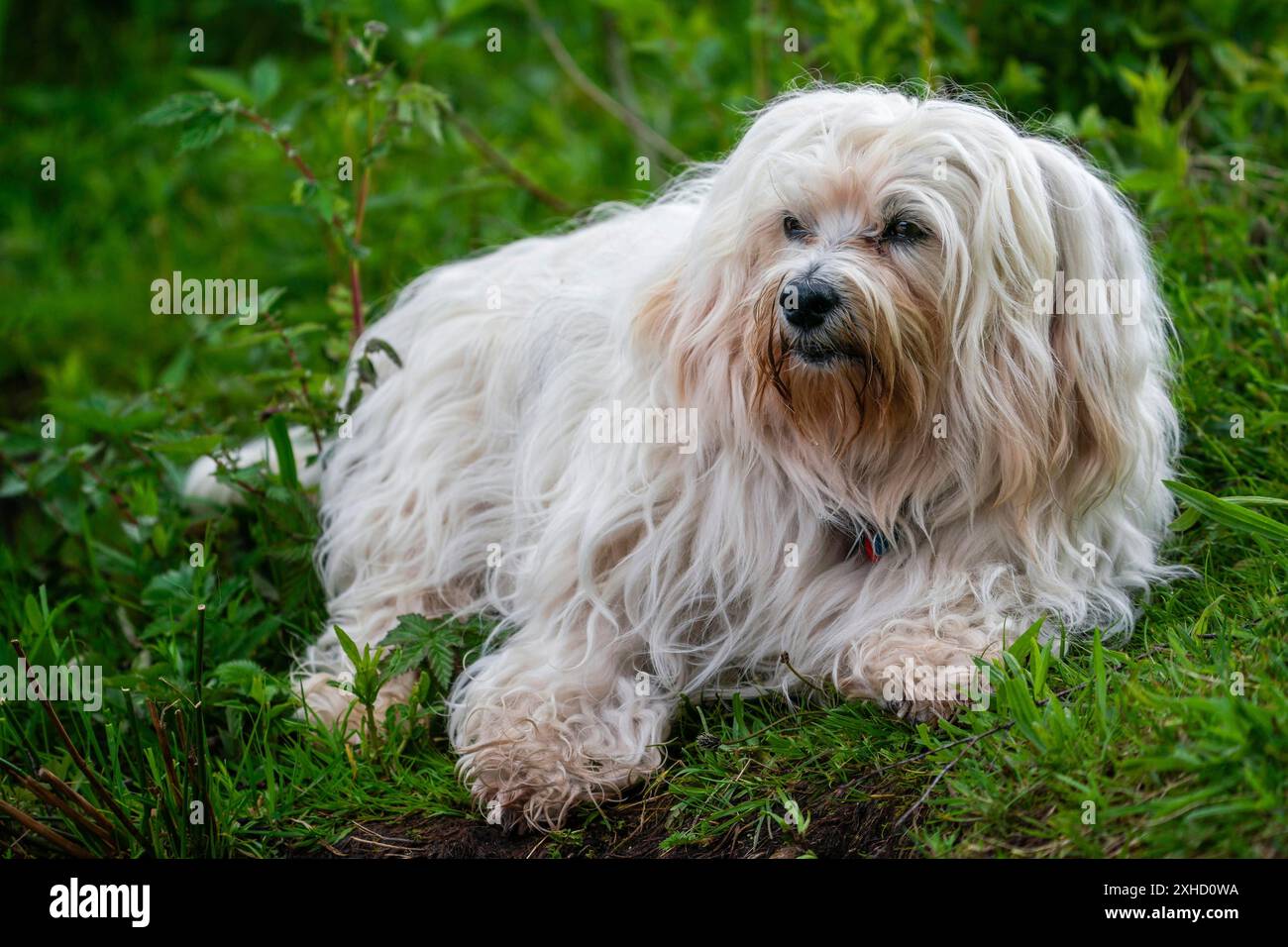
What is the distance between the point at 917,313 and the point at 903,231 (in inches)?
7.6

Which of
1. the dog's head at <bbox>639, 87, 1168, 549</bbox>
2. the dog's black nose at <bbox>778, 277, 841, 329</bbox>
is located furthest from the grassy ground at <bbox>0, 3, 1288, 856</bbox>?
the dog's black nose at <bbox>778, 277, 841, 329</bbox>

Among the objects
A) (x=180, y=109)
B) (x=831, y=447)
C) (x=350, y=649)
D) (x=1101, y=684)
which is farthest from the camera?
(x=180, y=109)

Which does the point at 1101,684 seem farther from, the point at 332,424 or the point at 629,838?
the point at 332,424

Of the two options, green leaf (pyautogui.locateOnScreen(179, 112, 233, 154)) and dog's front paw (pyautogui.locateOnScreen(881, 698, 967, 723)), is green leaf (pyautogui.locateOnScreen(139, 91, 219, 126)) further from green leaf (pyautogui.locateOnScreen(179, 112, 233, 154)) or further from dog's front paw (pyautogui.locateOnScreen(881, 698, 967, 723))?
dog's front paw (pyautogui.locateOnScreen(881, 698, 967, 723))

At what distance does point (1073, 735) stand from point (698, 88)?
3758mm

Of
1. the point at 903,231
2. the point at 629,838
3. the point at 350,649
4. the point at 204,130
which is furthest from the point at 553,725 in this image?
the point at 204,130

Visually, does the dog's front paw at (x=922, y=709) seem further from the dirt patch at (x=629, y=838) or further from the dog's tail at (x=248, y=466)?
the dog's tail at (x=248, y=466)

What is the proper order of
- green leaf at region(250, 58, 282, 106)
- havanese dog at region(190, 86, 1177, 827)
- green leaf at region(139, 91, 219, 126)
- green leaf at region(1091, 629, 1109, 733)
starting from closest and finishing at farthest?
green leaf at region(1091, 629, 1109, 733) < havanese dog at region(190, 86, 1177, 827) < green leaf at region(139, 91, 219, 126) < green leaf at region(250, 58, 282, 106)

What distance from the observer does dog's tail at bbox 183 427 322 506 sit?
473cm

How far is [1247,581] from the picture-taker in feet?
11.8

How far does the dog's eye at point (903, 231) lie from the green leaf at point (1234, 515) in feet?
2.94

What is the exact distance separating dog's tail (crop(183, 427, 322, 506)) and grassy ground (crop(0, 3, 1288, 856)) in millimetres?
98

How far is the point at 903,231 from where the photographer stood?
3.29 m

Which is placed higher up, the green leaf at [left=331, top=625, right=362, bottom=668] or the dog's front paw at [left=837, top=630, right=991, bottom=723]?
the dog's front paw at [left=837, top=630, right=991, bottom=723]
